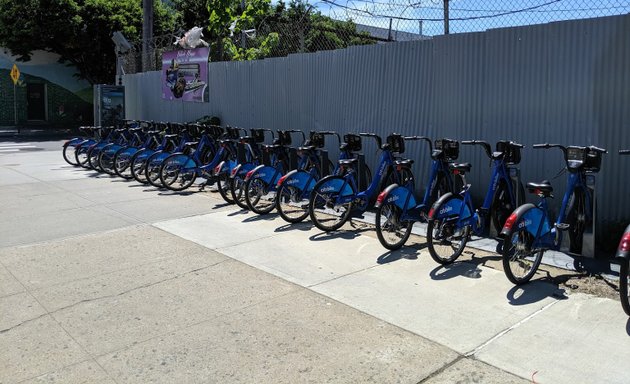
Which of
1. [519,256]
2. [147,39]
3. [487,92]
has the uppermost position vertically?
[147,39]

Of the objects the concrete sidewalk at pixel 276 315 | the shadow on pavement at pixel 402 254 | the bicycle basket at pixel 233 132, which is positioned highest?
the bicycle basket at pixel 233 132

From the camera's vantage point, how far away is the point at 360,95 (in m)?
9.21

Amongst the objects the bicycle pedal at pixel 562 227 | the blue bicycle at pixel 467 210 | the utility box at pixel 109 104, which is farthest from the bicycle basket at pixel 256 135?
the utility box at pixel 109 104

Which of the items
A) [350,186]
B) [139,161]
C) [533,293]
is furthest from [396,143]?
[139,161]

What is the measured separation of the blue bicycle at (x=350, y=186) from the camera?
23.2 feet

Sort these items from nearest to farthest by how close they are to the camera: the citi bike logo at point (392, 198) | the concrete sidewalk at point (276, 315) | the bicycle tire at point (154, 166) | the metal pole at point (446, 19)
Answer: the concrete sidewalk at point (276, 315) → the citi bike logo at point (392, 198) → the metal pole at point (446, 19) → the bicycle tire at point (154, 166)

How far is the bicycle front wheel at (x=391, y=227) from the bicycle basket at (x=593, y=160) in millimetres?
1945

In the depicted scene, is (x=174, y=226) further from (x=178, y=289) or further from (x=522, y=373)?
(x=522, y=373)

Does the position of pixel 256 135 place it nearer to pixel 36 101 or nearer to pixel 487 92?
pixel 487 92

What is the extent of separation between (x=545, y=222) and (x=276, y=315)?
2.67 metres

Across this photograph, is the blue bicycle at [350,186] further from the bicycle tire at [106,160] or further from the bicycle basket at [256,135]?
the bicycle tire at [106,160]

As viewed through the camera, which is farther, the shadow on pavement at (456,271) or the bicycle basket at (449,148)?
the bicycle basket at (449,148)

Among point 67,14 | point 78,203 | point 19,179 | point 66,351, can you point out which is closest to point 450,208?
point 66,351

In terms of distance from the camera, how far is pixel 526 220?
5.04 m
